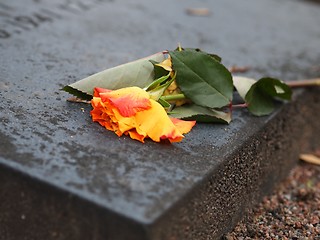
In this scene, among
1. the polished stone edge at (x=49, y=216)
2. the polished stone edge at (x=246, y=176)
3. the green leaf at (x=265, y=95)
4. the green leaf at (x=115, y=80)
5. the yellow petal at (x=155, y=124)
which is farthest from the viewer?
the green leaf at (x=265, y=95)

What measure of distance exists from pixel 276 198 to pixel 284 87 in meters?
0.38

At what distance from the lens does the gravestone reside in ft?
4.09

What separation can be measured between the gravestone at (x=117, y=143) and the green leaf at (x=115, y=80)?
5 centimetres

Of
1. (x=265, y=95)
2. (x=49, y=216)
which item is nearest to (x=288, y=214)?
(x=265, y=95)

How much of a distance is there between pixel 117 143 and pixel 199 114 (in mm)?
308

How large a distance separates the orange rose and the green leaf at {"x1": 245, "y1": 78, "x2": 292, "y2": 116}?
1.41 feet

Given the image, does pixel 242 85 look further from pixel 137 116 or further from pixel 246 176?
pixel 137 116

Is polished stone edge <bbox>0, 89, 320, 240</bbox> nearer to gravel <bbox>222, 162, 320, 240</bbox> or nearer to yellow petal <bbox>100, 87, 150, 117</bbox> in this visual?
gravel <bbox>222, 162, 320, 240</bbox>

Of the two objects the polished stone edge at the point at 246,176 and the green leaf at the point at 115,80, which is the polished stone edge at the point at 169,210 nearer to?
the polished stone edge at the point at 246,176

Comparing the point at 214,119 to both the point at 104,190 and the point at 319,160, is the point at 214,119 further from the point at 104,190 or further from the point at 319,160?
the point at 319,160

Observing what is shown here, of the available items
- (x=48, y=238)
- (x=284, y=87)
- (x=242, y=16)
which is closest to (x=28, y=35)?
(x=284, y=87)

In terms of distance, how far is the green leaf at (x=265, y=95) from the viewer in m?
1.85


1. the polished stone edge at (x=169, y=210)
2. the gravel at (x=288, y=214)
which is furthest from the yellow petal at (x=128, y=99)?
the gravel at (x=288, y=214)

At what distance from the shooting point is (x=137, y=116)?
146 centimetres
